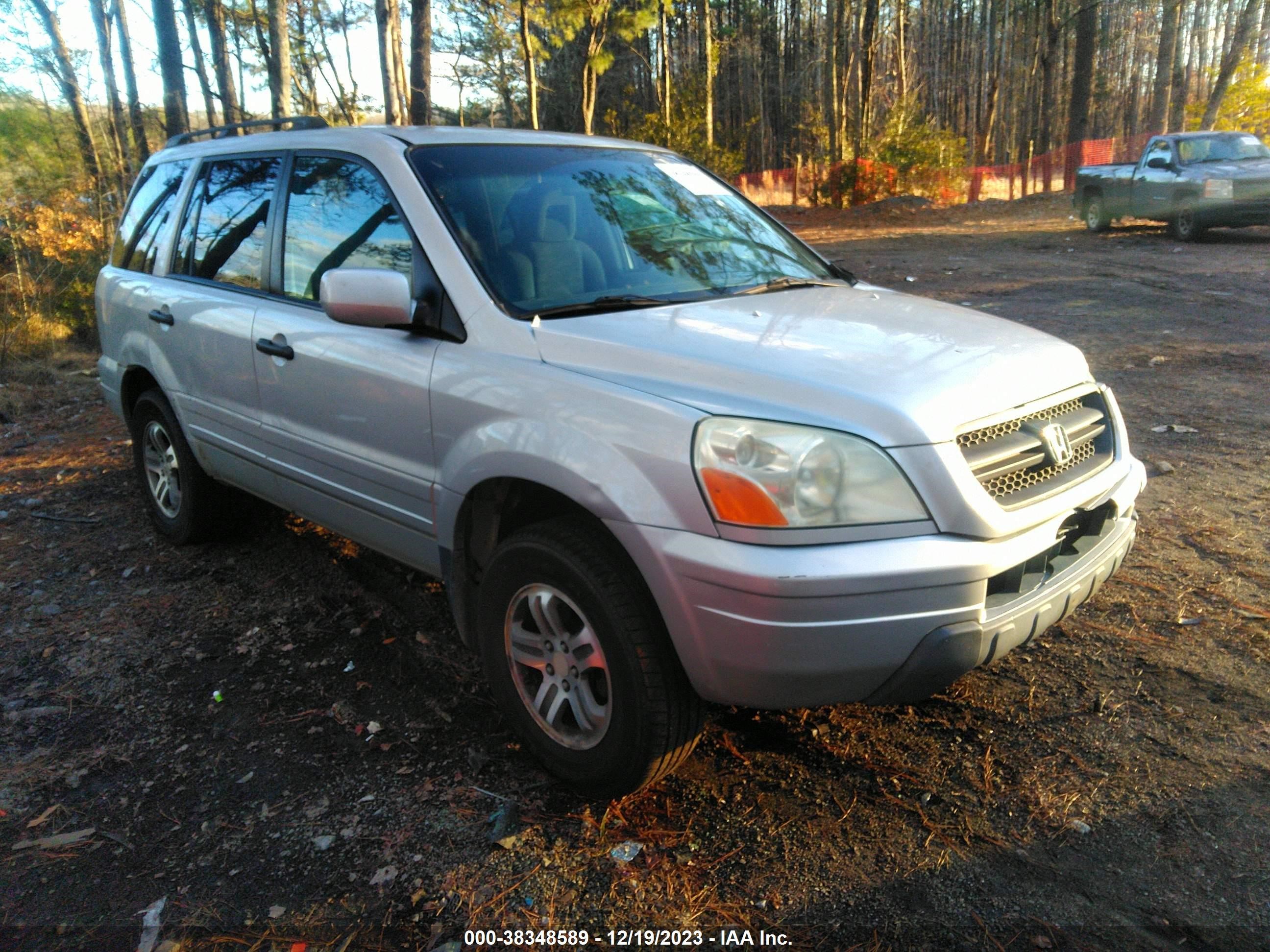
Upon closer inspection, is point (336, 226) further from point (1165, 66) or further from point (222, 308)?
point (1165, 66)

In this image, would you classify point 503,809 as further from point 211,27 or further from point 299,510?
point 211,27

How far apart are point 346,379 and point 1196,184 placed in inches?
612

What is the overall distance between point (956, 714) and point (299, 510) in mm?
2577

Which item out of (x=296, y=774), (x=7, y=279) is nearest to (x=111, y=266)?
(x=296, y=774)

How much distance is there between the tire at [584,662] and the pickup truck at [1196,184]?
1551 centimetres

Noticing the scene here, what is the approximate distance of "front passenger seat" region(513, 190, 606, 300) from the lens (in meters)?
3.20

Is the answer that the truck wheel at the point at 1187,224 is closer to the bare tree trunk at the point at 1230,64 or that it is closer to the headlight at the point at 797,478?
the bare tree trunk at the point at 1230,64

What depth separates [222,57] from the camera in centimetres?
1947

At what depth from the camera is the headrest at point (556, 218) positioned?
3375mm

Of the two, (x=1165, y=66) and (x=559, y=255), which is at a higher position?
(x=1165, y=66)

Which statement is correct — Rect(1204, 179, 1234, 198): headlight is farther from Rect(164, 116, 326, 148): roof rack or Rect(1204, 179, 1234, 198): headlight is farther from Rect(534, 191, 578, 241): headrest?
Rect(534, 191, 578, 241): headrest

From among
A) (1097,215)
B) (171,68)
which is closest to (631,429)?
(171,68)

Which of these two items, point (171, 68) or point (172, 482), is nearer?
point (172, 482)

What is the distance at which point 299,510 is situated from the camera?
398 centimetres
